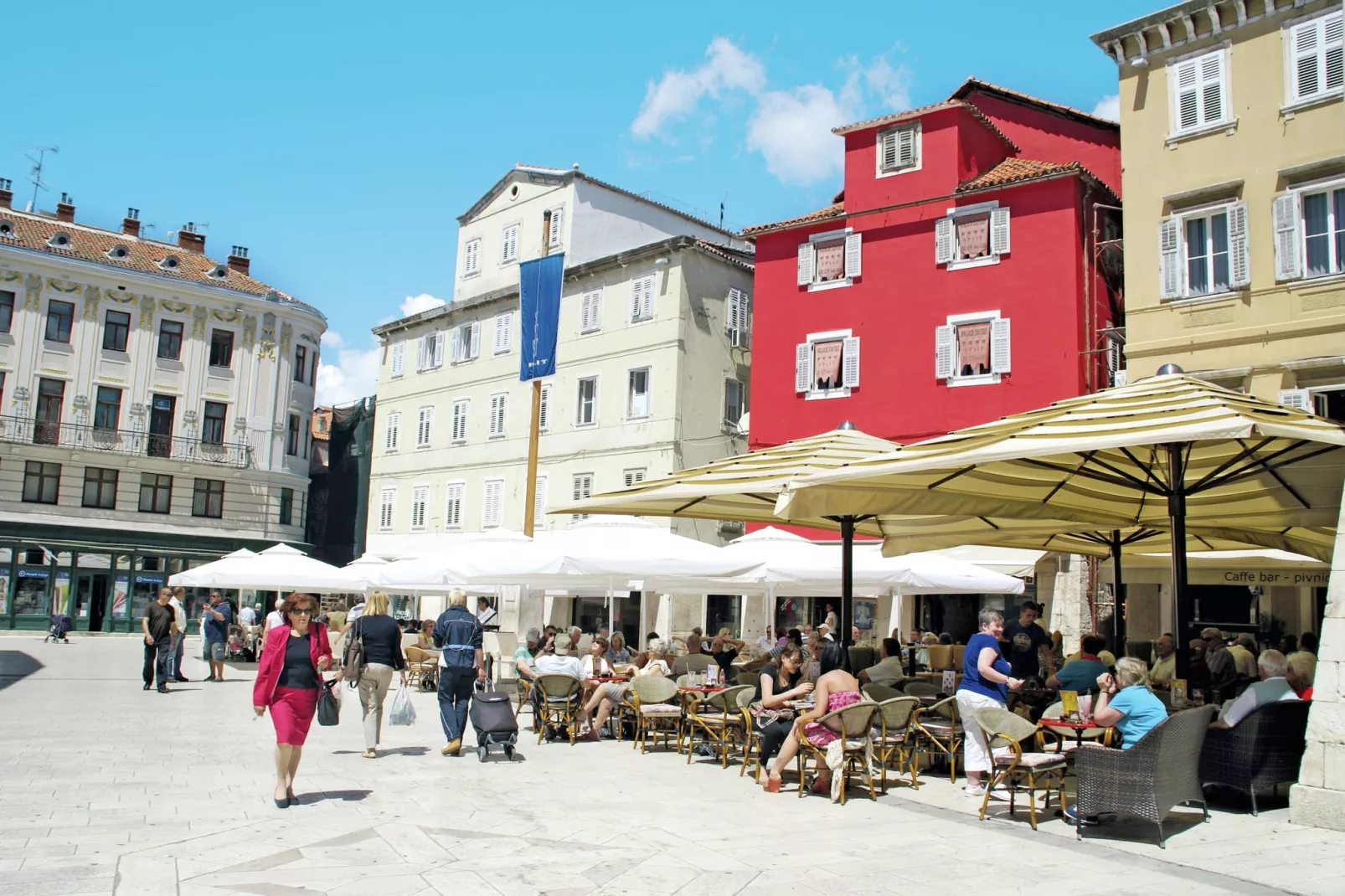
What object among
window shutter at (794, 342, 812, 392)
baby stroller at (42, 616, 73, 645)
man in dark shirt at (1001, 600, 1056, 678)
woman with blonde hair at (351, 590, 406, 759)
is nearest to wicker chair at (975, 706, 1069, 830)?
man in dark shirt at (1001, 600, 1056, 678)

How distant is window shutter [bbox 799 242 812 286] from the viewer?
91.4 feet

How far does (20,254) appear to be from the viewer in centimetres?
3950

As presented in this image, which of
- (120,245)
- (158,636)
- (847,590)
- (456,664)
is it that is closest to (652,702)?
(456,664)

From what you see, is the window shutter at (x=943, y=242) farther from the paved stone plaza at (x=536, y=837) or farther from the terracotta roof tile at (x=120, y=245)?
the terracotta roof tile at (x=120, y=245)

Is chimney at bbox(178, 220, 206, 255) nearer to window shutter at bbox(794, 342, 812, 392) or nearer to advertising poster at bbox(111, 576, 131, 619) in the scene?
advertising poster at bbox(111, 576, 131, 619)

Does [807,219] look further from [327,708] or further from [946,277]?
[327,708]

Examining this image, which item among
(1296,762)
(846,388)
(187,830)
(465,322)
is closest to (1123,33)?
(846,388)

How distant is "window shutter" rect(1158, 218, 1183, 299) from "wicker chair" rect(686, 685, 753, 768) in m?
13.1

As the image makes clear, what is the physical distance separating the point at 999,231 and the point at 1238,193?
5.69 m

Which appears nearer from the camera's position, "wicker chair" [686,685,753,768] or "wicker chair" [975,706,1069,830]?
"wicker chair" [975,706,1069,830]

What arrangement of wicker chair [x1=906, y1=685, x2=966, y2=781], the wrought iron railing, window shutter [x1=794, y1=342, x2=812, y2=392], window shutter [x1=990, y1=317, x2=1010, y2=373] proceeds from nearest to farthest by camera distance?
wicker chair [x1=906, y1=685, x2=966, y2=781] < window shutter [x1=990, y1=317, x2=1010, y2=373] < window shutter [x1=794, y1=342, x2=812, y2=392] < the wrought iron railing

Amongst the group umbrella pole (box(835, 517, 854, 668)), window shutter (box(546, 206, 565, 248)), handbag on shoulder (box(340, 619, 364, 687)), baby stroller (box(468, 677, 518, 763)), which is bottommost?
baby stroller (box(468, 677, 518, 763))

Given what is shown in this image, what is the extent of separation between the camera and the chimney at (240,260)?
155 ft

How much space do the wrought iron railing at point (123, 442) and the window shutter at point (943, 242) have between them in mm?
28985
